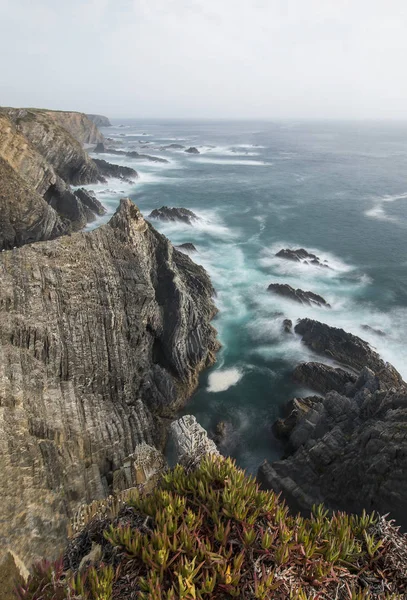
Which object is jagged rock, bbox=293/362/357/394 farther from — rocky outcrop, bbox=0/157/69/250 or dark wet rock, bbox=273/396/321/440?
rocky outcrop, bbox=0/157/69/250

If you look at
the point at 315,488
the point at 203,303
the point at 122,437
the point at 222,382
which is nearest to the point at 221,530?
the point at 315,488

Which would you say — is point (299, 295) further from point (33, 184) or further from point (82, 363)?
point (33, 184)

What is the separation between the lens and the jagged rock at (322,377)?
2581 cm

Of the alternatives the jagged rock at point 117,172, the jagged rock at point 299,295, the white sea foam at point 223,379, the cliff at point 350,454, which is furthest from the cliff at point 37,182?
the cliff at point 350,454

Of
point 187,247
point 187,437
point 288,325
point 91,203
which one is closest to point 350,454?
point 187,437

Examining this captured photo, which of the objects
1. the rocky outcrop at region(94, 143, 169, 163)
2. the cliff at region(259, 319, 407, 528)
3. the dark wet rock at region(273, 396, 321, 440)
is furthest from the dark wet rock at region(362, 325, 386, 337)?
the rocky outcrop at region(94, 143, 169, 163)

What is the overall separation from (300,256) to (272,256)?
136 inches

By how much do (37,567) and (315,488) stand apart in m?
12.4

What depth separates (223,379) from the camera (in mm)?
27828

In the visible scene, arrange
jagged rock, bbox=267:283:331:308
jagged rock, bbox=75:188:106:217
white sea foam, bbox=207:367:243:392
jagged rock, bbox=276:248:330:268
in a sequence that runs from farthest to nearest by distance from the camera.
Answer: jagged rock, bbox=75:188:106:217
jagged rock, bbox=276:248:330:268
jagged rock, bbox=267:283:331:308
white sea foam, bbox=207:367:243:392

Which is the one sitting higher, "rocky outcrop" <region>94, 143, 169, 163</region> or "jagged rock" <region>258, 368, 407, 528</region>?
"rocky outcrop" <region>94, 143, 169, 163</region>

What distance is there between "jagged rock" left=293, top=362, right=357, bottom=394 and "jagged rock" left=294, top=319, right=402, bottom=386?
1.83m

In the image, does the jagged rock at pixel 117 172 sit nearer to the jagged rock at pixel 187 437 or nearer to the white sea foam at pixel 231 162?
the white sea foam at pixel 231 162

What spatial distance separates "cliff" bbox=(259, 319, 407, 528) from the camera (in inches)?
515
